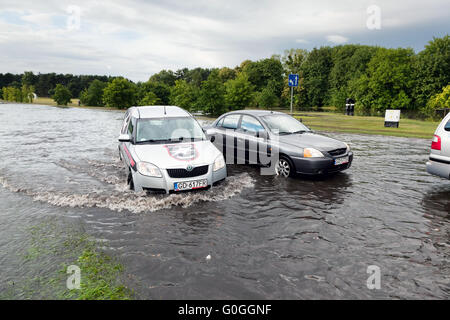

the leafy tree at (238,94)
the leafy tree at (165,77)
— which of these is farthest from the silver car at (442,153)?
the leafy tree at (165,77)

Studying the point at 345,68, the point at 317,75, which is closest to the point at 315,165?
the point at 345,68

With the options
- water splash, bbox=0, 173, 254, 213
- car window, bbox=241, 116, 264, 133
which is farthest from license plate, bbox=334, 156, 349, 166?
water splash, bbox=0, 173, 254, 213

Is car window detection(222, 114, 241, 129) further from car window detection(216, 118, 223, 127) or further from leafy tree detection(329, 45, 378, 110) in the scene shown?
leafy tree detection(329, 45, 378, 110)

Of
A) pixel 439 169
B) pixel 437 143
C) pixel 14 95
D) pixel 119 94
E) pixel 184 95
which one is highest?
pixel 14 95

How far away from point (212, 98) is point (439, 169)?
44.8 m

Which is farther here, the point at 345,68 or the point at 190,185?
the point at 345,68

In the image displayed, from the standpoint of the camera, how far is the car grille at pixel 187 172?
6.02 meters

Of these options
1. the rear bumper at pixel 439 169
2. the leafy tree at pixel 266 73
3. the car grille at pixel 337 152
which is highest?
the leafy tree at pixel 266 73

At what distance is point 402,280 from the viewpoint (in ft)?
11.7

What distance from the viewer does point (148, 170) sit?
6035mm

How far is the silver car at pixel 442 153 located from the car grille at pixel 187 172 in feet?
17.0

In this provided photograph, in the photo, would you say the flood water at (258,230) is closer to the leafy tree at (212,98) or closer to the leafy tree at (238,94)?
the leafy tree at (212,98)

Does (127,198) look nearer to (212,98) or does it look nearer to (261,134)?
(261,134)
